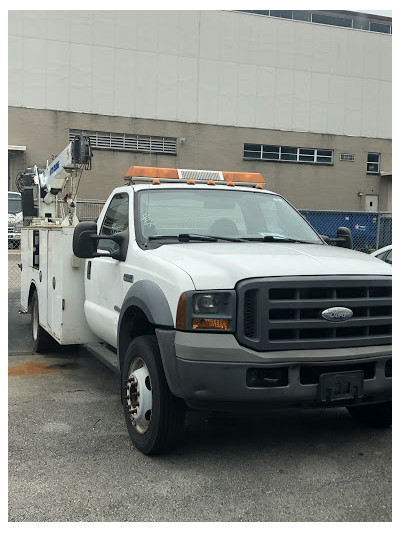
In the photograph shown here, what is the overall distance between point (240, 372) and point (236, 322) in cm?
30

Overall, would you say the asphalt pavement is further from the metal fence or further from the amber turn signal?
the metal fence

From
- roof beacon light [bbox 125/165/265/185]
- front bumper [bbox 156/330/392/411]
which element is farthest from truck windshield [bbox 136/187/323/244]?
front bumper [bbox 156/330/392/411]

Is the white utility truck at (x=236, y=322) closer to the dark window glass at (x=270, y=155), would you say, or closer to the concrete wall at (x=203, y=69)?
the concrete wall at (x=203, y=69)

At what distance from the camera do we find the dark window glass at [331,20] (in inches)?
1275

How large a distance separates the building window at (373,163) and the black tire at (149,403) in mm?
34339

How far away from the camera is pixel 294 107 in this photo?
3306 cm

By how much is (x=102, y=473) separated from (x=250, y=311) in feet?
4.71

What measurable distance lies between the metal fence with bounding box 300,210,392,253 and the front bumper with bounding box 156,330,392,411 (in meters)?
13.9

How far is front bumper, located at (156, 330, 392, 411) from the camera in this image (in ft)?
12.2

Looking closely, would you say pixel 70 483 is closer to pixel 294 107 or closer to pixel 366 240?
pixel 366 240

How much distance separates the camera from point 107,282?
5508 mm

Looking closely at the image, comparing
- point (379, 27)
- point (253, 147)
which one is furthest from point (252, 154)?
point (379, 27)

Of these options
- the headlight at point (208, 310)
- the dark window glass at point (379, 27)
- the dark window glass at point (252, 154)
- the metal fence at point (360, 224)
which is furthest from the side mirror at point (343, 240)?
the dark window glass at point (379, 27)

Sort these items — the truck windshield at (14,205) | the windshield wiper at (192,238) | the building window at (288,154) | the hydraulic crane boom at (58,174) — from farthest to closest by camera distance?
the building window at (288,154) → the truck windshield at (14,205) → the hydraulic crane boom at (58,174) → the windshield wiper at (192,238)
